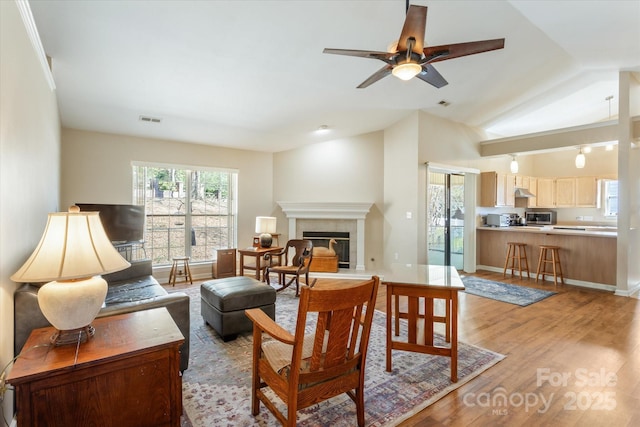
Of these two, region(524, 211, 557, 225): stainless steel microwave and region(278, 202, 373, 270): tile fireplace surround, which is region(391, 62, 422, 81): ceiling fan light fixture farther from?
region(524, 211, 557, 225): stainless steel microwave

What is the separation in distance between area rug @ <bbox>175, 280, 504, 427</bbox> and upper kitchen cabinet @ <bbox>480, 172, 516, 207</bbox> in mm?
4588

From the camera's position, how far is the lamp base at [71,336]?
57.3 inches

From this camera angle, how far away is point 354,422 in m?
1.86

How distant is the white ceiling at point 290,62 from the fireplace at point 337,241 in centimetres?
206

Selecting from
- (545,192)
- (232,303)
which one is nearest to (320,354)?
(232,303)

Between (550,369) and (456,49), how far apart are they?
2.74 m

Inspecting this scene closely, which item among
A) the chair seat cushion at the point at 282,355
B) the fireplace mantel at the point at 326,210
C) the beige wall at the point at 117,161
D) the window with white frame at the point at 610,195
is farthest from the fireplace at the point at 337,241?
the window with white frame at the point at 610,195

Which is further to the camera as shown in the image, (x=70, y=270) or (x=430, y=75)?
(x=430, y=75)

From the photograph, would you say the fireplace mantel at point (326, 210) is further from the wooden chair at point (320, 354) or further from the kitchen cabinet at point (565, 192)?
the kitchen cabinet at point (565, 192)

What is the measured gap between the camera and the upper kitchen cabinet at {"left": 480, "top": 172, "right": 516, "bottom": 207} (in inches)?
256

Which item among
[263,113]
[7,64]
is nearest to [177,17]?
[7,64]

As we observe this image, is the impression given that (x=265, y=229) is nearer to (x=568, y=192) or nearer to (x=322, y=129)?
(x=322, y=129)

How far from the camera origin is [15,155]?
173cm

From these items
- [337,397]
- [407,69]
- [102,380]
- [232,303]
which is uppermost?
[407,69]
